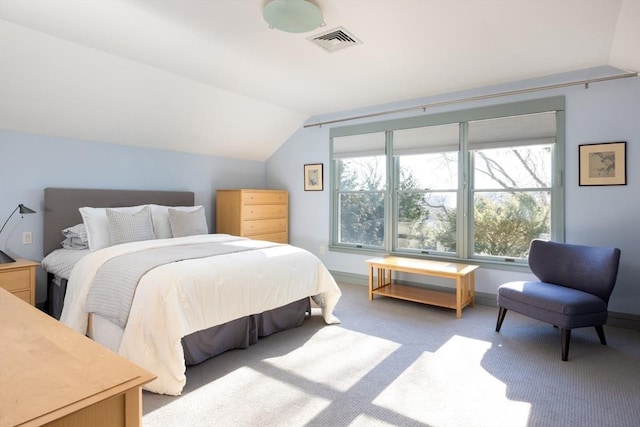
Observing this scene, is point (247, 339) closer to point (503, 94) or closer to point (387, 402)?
point (387, 402)

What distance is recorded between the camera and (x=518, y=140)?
3814 millimetres

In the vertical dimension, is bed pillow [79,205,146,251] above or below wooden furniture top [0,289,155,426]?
above

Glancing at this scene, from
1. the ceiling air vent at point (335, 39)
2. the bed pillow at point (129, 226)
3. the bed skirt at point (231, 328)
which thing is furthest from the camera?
the bed pillow at point (129, 226)

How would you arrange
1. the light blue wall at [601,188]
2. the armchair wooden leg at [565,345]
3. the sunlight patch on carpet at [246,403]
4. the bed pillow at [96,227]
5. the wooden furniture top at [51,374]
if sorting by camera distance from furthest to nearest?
the bed pillow at [96,227], the light blue wall at [601,188], the armchair wooden leg at [565,345], the sunlight patch on carpet at [246,403], the wooden furniture top at [51,374]

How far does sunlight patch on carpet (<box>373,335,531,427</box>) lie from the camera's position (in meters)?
1.96

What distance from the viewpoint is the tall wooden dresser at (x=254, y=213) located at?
16.3 ft

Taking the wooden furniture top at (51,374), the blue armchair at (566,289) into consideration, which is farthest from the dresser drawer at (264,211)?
the wooden furniture top at (51,374)

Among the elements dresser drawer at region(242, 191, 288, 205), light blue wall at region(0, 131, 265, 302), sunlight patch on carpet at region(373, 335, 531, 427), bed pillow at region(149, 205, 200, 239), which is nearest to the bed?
light blue wall at region(0, 131, 265, 302)

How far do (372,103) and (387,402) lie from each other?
3.64m

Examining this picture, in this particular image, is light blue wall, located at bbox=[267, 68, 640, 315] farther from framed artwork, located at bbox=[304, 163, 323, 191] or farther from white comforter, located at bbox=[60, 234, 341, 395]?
white comforter, located at bbox=[60, 234, 341, 395]

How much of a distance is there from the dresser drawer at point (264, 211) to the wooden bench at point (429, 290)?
6.06ft

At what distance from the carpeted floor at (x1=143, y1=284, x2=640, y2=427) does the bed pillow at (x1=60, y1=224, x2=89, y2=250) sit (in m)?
1.91

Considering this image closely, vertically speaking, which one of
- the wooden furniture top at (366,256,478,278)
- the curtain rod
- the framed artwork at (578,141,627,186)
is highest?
the curtain rod

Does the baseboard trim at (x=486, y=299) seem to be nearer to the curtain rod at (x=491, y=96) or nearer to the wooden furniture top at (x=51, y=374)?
the curtain rod at (x=491, y=96)
